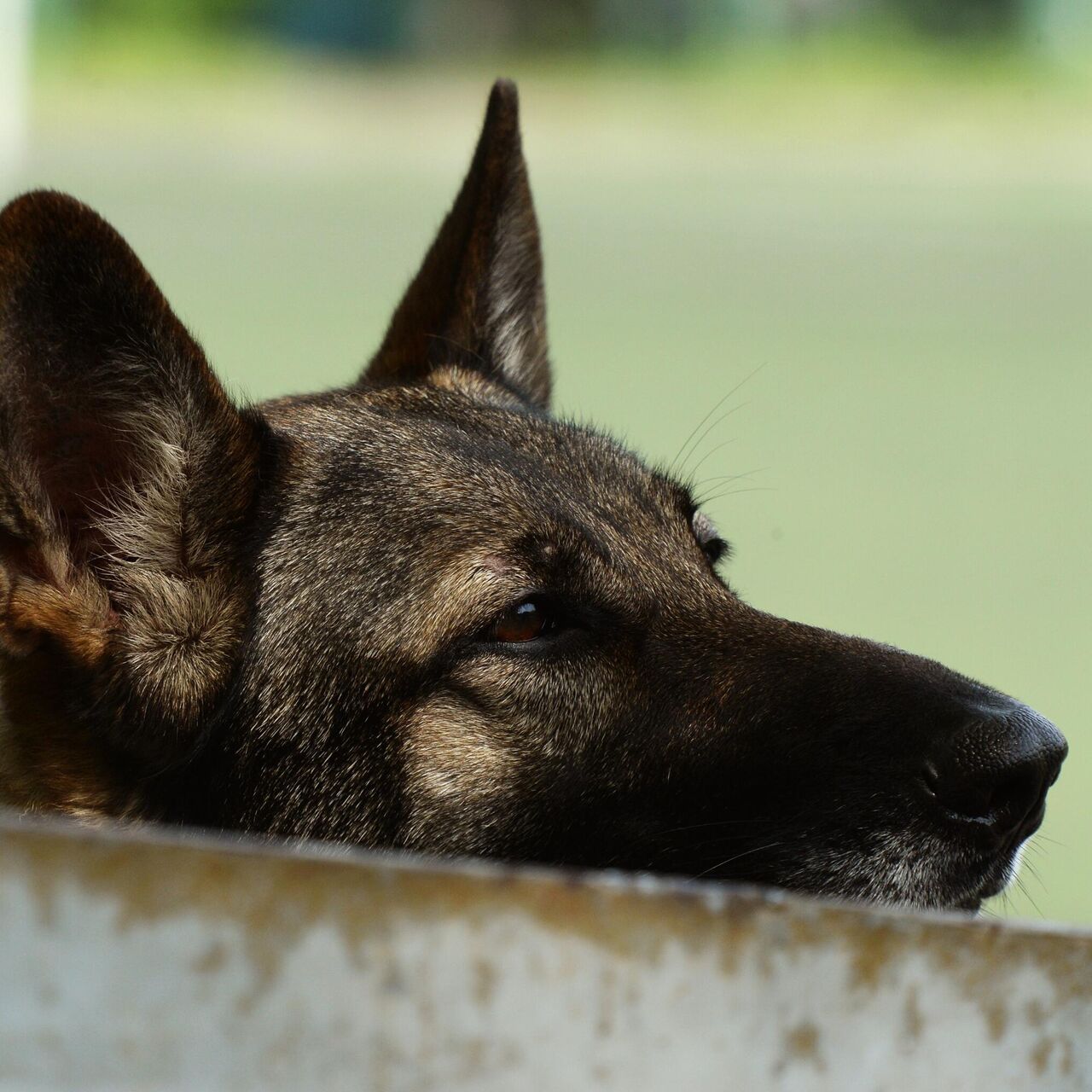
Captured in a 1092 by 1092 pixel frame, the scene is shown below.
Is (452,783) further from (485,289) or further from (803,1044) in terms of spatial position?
(485,289)

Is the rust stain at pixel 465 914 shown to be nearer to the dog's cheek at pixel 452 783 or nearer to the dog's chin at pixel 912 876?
the dog's chin at pixel 912 876

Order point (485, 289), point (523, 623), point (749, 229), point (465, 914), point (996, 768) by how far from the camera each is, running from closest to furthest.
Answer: point (465, 914)
point (996, 768)
point (523, 623)
point (485, 289)
point (749, 229)

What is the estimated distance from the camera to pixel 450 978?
154 cm

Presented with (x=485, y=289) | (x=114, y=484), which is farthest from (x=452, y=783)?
(x=485, y=289)

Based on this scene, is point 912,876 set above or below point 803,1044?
below

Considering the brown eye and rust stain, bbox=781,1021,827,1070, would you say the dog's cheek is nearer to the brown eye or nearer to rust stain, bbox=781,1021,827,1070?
the brown eye

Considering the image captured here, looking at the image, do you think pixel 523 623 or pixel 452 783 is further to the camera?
pixel 523 623

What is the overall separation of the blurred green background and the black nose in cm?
61

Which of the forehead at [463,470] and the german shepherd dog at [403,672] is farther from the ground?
the forehead at [463,470]

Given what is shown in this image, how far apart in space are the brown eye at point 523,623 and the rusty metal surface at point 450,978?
180 centimetres

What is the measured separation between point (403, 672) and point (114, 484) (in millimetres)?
Answer: 669

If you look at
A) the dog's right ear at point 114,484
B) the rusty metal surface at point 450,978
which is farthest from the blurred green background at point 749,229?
the rusty metal surface at point 450,978

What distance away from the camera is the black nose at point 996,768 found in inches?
116

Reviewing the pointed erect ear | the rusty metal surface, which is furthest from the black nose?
the pointed erect ear
